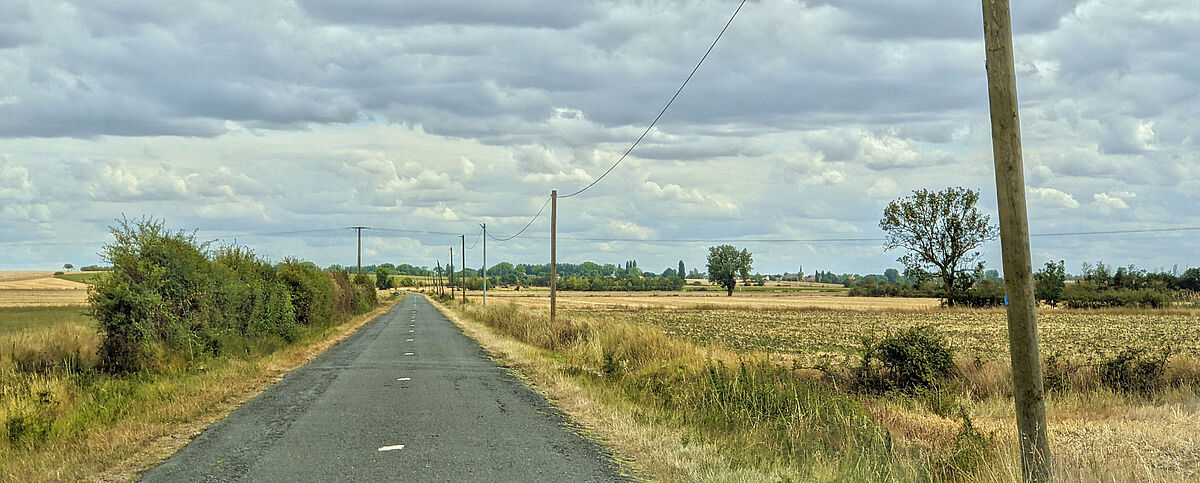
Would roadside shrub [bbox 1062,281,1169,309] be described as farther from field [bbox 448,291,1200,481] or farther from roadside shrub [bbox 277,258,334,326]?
roadside shrub [bbox 277,258,334,326]

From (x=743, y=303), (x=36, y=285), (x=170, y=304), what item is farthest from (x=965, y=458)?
(x=36, y=285)

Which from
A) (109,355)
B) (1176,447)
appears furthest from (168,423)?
(1176,447)

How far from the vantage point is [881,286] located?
5231 inches

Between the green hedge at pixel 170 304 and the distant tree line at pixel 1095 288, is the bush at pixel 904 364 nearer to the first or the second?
the green hedge at pixel 170 304

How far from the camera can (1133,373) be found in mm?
18422

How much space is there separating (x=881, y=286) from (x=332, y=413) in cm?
12998

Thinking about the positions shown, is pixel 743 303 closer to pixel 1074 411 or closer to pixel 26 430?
pixel 1074 411

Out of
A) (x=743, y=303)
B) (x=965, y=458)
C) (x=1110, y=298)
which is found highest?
(x=743, y=303)

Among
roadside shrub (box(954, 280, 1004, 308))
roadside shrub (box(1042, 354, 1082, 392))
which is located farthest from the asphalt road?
roadside shrub (box(954, 280, 1004, 308))

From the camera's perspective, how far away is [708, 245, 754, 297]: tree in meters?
A: 156

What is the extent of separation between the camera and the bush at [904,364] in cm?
1836

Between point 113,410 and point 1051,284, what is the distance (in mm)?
78126

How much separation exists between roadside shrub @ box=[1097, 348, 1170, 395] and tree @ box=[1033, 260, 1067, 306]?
60541mm

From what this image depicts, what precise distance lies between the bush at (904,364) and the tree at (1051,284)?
62487 mm
